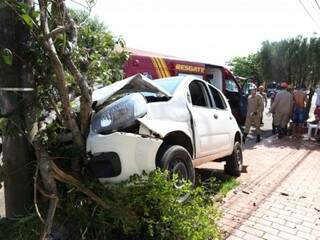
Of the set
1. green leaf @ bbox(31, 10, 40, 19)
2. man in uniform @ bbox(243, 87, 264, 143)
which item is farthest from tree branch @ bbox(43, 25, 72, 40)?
man in uniform @ bbox(243, 87, 264, 143)

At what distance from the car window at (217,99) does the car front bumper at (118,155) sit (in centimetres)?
286

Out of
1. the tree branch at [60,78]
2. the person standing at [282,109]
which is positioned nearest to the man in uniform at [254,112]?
the person standing at [282,109]

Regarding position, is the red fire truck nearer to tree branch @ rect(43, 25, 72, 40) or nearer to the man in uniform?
the man in uniform

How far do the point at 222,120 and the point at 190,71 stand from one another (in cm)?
629

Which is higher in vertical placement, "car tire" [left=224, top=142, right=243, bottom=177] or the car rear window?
the car rear window

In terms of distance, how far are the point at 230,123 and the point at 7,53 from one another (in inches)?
165

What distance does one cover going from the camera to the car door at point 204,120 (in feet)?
17.4

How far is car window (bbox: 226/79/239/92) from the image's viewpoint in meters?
13.2

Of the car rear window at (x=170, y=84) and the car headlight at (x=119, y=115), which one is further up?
the car rear window at (x=170, y=84)

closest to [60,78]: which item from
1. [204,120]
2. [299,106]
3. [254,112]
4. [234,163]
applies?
[204,120]

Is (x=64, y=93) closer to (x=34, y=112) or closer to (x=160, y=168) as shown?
(x=34, y=112)

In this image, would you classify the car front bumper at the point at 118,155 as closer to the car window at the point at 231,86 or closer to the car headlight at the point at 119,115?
the car headlight at the point at 119,115

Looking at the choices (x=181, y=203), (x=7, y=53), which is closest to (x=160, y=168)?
(x=181, y=203)

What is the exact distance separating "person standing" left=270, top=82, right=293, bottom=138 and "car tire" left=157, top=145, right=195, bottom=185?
29.4ft
